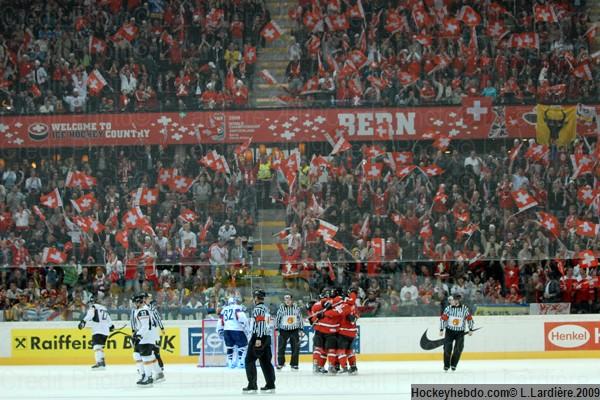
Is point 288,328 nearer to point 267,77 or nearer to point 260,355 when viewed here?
point 260,355

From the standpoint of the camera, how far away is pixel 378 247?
23.7m

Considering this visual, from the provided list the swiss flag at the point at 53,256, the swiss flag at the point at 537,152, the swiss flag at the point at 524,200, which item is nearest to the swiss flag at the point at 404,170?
the swiss flag at the point at 524,200

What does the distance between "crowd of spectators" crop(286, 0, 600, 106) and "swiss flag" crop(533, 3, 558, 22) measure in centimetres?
2

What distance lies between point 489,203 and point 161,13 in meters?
8.76

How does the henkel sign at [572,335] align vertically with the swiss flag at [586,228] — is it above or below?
below

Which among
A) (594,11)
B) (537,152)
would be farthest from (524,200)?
(594,11)

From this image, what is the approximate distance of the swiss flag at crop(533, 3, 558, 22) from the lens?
2630 centimetres

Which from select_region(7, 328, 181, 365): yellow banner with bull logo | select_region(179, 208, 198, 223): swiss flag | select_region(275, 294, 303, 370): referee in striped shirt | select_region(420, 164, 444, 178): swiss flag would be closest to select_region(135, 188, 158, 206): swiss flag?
select_region(179, 208, 198, 223): swiss flag

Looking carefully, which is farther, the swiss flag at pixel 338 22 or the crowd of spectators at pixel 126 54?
the swiss flag at pixel 338 22

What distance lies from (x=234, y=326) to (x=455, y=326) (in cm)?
386

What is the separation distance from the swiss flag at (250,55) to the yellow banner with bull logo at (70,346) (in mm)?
6959

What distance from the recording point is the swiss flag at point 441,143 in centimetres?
2486

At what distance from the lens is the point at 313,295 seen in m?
22.9

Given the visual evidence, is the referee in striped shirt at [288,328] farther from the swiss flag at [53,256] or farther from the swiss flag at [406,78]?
the swiss flag at [406,78]
